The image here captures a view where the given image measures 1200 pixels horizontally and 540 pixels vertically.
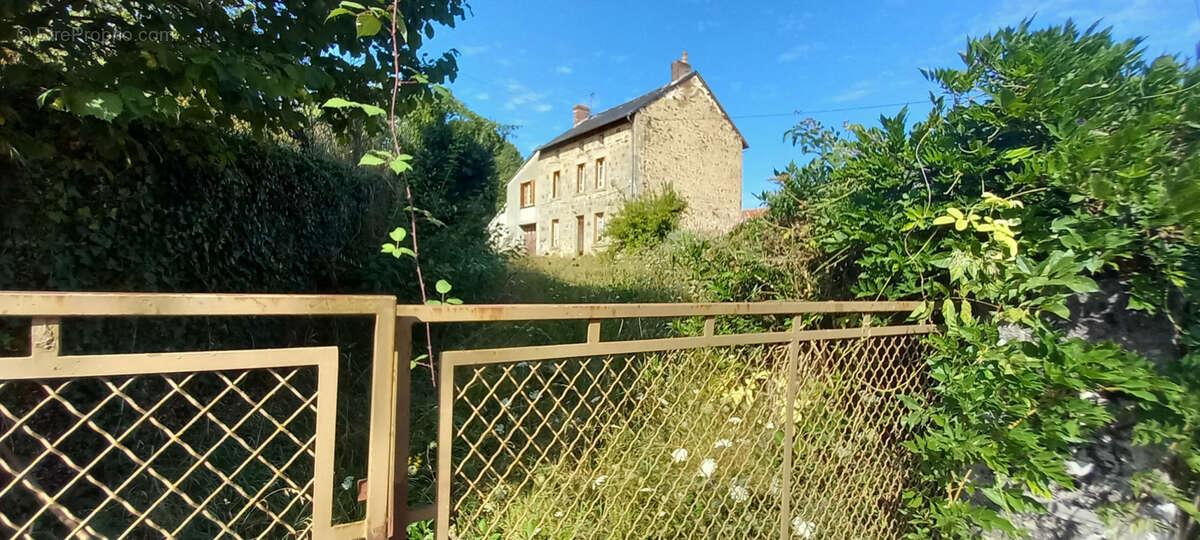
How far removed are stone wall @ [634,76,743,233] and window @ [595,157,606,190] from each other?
7.14 ft

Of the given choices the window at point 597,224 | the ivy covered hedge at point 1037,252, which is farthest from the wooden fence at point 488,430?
the window at point 597,224

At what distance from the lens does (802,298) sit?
2943 mm

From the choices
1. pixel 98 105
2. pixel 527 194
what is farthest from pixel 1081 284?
pixel 527 194

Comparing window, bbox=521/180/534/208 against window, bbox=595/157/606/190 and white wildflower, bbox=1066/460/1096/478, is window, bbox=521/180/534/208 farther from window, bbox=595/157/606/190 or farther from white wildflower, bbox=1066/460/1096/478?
white wildflower, bbox=1066/460/1096/478

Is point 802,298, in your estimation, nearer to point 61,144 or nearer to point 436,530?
point 436,530

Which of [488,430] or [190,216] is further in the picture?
[190,216]

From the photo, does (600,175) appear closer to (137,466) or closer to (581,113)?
(581,113)

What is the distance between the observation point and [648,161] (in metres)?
16.4

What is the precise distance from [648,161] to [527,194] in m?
8.71

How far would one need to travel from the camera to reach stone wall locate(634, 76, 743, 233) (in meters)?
16.4

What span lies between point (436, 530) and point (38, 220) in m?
2.62

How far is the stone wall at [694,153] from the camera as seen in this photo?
53.8 feet

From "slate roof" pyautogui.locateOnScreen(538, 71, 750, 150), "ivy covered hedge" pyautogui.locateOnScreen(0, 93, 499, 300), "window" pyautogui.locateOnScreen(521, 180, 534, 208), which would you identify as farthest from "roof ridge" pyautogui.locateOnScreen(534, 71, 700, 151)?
"ivy covered hedge" pyautogui.locateOnScreen(0, 93, 499, 300)

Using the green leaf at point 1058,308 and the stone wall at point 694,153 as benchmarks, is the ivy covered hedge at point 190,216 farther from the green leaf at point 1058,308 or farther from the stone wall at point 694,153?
the stone wall at point 694,153
